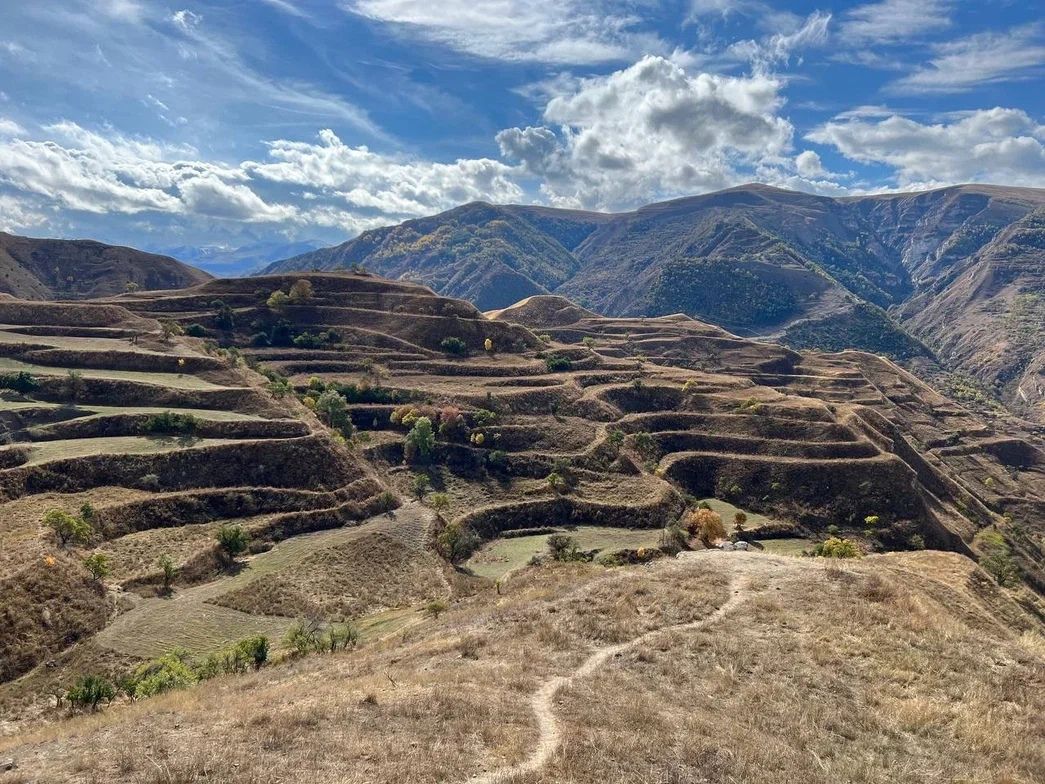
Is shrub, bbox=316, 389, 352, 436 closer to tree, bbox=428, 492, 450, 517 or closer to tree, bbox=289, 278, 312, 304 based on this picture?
tree, bbox=428, 492, 450, 517

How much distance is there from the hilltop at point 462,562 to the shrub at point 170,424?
312 millimetres

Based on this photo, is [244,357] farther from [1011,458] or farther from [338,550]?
[1011,458]

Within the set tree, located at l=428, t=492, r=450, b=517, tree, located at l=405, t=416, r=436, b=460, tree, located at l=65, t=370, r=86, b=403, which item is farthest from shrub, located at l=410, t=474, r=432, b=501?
tree, located at l=65, t=370, r=86, b=403

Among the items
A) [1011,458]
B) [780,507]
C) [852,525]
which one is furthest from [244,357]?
[1011,458]

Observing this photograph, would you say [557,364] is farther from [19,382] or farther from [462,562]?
[19,382]

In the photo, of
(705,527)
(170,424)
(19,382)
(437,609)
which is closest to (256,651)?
(437,609)

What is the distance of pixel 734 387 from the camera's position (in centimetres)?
14438

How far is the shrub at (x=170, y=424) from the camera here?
82.6m

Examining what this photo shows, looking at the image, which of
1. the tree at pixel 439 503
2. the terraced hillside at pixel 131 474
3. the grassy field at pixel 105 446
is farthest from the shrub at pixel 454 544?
the grassy field at pixel 105 446

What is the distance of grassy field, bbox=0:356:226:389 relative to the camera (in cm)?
9503

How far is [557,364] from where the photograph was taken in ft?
491

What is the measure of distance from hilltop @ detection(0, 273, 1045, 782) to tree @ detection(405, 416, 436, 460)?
2826 mm

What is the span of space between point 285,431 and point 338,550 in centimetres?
2670

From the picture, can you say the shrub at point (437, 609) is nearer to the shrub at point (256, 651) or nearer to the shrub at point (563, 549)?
the shrub at point (256, 651)
